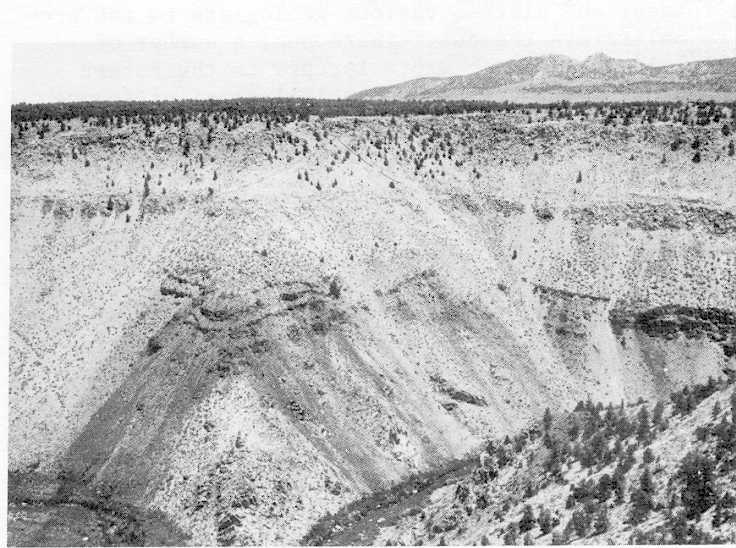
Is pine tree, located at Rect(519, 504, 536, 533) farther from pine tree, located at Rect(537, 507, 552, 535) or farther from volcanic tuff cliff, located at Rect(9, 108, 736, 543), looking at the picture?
volcanic tuff cliff, located at Rect(9, 108, 736, 543)

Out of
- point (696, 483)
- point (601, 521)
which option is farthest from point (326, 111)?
point (696, 483)

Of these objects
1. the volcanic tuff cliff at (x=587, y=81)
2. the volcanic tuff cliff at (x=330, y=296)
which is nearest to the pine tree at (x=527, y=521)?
the volcanic tuff cliff at (x=330, y=296)

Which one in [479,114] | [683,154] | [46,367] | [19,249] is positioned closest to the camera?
[46,367]

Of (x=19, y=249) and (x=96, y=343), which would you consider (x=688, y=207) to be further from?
(x=19, y=249)

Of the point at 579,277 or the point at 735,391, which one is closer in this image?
the point at 735,391

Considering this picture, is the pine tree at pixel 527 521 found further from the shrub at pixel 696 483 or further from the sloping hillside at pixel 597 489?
the shrub at pixel 696 483

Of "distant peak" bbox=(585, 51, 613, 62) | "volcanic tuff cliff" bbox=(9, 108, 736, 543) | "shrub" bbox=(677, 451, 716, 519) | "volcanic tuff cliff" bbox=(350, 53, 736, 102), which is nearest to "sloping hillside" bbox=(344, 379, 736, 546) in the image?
"shrub" bbox=(677, 451, 716, 519)

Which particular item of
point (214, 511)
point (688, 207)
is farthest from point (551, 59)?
point (214, 511)
